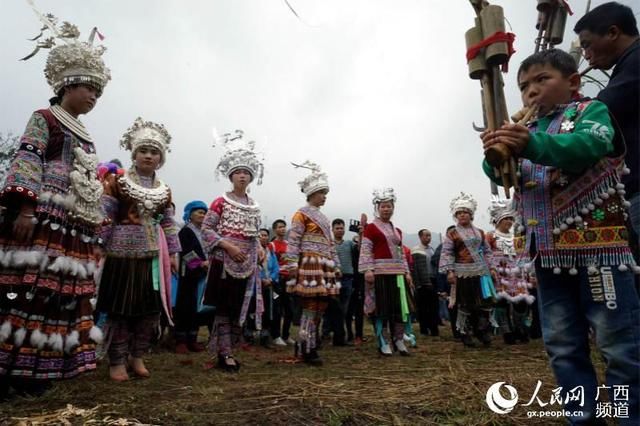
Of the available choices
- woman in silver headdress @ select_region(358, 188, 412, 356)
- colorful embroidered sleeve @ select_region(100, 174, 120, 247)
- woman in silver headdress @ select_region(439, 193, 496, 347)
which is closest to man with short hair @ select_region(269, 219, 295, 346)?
woman in silver headdress @ select_region(358, 188, 412, 356)

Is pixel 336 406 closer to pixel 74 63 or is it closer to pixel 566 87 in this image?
pixel 566 87

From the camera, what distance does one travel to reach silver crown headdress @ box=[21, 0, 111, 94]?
3354 mm

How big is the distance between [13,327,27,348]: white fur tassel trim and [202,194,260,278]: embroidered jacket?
6.08ft

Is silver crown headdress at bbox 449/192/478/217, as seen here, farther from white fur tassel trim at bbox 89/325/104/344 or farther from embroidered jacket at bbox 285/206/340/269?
white fur tassel trim at bbox 89/325/104/344

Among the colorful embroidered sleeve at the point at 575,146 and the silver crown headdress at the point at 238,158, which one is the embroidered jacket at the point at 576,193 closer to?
the colorful embroidered sleeve at the point at 575,146

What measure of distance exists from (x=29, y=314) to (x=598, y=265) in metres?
3.47

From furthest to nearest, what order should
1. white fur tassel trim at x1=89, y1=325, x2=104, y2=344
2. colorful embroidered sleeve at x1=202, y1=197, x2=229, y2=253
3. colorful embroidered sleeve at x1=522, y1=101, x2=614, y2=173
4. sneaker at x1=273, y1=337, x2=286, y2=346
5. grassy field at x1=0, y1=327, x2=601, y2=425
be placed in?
1. sneaker at x1=273, y1=337, x2=286, y2=346
2. colorful embroidered sleeve at x1=202, y1=197, x2=229, y2=253
3. white fur tassel trim at x1=89, y1=325, x2=104, y2=344
4. grassy field at x1=0, y1=327, x2=601, y2=425
5. colorful embroidered sleeve at x1=522, y1=101, x2=614, y2=173

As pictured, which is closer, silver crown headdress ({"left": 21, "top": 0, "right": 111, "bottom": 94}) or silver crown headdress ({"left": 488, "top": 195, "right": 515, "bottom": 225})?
silver crown headdress ({"left": 21, "top": 0, "right": 111, "bottom": 94})

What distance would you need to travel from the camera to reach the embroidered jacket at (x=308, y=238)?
5098 millimetres

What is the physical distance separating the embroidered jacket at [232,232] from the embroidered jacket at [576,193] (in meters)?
3.03

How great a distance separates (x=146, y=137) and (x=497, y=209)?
615 centimetres

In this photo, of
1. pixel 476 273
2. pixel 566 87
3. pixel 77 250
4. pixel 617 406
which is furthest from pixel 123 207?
pixel 476 273

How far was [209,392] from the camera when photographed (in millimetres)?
3234

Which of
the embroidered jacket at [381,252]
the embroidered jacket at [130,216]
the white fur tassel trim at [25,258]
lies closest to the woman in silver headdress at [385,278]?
the embroidered jacket at [381,252]
